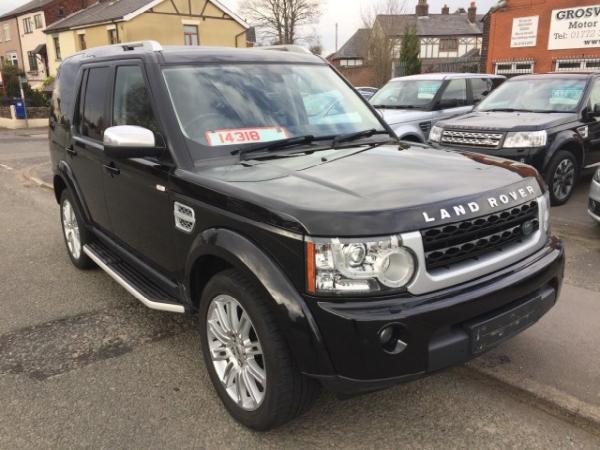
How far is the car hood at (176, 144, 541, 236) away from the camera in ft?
7.32

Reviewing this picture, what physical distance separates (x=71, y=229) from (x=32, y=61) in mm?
47083

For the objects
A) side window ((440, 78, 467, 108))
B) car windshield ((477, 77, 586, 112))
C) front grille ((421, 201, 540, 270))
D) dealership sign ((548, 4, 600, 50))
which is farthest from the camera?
dealership sign ((548, 4, 600, 50))

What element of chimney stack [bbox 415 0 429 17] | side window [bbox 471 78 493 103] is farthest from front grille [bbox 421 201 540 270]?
chimney stack [bbox 415 0 429 17]

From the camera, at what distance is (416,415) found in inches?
114

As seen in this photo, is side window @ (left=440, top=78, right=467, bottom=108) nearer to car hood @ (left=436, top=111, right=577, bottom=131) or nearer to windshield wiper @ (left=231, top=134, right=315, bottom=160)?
car hood @ (left=436, top=111, right=577, bottom=131)

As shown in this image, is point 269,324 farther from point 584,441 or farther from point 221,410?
point 584,441

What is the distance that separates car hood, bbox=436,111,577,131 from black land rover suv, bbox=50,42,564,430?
351cm

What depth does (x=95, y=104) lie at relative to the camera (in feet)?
13.7

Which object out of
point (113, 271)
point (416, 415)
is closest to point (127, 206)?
point (113, 271)

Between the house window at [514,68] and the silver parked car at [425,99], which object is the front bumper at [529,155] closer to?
the silver parked car at [425,99]

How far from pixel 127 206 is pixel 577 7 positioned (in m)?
21.1

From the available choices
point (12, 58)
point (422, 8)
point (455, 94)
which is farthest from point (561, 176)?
point (422, 8)

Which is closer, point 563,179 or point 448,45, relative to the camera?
point 563,179

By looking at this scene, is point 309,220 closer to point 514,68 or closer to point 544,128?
point 544,128
